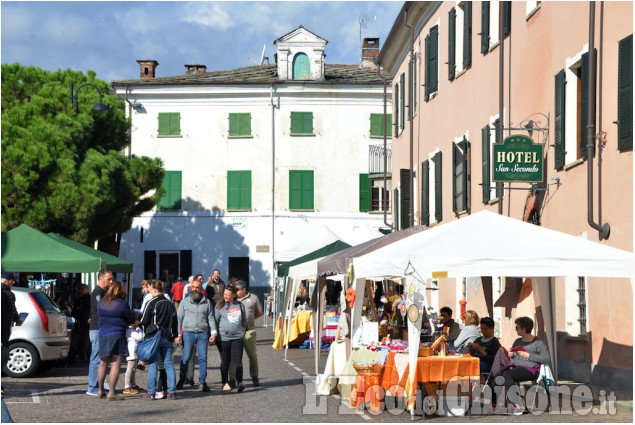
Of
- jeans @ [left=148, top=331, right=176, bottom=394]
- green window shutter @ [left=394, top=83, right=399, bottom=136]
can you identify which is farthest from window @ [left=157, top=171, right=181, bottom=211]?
jeans @ [left=148, top=331, right=176, bottom=394]

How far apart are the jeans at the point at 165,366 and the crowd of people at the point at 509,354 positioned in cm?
381

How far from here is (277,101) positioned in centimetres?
5131

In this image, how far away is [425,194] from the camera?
32.7 meters

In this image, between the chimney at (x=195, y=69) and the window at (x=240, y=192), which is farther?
the chimney at (x=195, y=69)

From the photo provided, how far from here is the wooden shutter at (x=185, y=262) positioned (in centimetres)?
5094

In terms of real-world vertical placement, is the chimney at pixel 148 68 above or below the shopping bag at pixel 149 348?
above

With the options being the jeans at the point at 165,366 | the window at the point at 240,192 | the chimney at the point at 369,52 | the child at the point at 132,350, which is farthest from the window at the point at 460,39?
the chimney at the point at 369,52

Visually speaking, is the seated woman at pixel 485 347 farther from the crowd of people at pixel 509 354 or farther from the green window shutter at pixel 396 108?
the green window shutter at pixel 396 108

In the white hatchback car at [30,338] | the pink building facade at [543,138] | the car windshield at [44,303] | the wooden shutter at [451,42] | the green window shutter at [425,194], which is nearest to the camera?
the pink building facade at [543,138]

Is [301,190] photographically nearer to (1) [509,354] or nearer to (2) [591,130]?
(2) [591,130]

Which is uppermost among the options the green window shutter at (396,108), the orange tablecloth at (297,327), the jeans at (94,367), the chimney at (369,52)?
the chimney at (369,52)

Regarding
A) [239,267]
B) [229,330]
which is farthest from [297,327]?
[239,267]

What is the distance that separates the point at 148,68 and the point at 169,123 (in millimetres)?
5859

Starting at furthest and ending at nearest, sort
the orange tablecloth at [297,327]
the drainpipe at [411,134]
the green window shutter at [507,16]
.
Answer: the drainpipe at [411,134]
the orange tablecloth at [297,327]
the green window shutter at [507,16]
